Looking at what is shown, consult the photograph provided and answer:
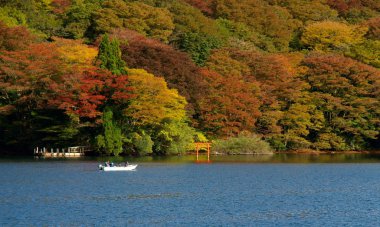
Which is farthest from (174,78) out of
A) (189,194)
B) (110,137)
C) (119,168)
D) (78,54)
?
(189,194)

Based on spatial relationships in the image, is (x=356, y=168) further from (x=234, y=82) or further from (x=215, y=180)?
(x=234, y=82)

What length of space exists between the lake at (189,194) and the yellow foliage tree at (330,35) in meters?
47.2

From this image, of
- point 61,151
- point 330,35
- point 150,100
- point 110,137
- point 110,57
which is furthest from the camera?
point 330,35

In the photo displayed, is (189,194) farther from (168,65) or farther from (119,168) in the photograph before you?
(168,65)

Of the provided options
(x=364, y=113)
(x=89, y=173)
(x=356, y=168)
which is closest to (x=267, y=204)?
(x=89, y=173)

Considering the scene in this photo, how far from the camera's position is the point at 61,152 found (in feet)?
245

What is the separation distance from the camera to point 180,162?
66.8 m

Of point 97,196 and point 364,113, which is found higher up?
point 364,113

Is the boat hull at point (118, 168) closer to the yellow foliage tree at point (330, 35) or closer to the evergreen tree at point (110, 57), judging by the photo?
the evergreen tree at point (110, 57)

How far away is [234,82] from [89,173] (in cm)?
3337

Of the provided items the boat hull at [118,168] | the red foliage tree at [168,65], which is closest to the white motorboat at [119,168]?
the boat hull at [118,168]

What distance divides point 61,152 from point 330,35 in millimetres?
49961

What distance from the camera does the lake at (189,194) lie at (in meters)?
35.2

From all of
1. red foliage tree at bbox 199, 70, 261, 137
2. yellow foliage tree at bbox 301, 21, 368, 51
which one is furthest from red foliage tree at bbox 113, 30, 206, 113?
yellow foliage tree at bbox 301, 21, 368, 51
